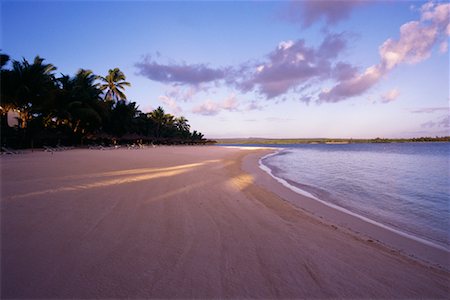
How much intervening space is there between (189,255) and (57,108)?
34.2 metres

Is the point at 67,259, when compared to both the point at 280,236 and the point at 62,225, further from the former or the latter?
the point at 280,236

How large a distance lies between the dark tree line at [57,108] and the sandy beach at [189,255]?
2496cm

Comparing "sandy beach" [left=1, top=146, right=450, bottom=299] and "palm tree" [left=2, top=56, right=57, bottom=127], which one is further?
"palm tree" [left=2, top=56, right=57, bottom=127]

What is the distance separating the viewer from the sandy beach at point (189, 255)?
6.84ft

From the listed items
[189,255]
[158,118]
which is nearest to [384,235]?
[189,255]

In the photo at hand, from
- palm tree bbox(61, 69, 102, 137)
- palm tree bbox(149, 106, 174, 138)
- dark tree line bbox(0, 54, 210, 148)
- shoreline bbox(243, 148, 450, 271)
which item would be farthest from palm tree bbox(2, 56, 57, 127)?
palm tree bbox(149, 106, 174, 138)

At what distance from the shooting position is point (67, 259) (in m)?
2.42

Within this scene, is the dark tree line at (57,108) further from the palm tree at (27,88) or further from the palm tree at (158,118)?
the palm tree at (158,118)

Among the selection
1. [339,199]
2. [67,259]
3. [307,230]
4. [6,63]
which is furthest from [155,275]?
[6,63]

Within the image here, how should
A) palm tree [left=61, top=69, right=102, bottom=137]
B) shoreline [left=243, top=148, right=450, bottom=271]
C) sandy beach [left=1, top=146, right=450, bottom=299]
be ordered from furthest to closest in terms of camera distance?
palm tree [left=61, top=69, right=102, bottom=137]
shoreline [left=243, top=148, right=450, bottom=271]
sandy beach [left=1, top=146, right=450, bottom=299]

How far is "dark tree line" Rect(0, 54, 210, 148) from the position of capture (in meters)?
22.9

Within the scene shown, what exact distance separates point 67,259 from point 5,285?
1.62ft

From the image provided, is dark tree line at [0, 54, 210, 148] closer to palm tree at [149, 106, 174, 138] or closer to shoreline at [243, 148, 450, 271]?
palm tree at [149, 106, 174, 138]

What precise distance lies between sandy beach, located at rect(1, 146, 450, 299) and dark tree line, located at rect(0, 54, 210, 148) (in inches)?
983
